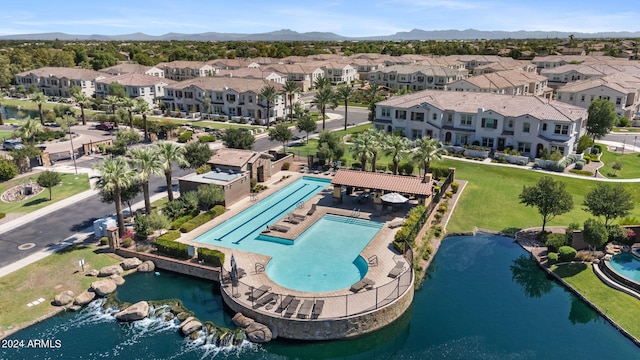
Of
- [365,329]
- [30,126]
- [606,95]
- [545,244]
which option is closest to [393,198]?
[545,244]

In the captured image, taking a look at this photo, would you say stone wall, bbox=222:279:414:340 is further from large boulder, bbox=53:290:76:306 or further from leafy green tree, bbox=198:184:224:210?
leafy green tree, bbox=198:184:224:210

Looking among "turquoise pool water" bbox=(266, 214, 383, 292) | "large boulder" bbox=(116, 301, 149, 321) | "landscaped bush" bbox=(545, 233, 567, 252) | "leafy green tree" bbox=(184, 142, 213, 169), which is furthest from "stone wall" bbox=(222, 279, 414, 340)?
"leafy green tree" bbox=(184, 142, 213, 169)

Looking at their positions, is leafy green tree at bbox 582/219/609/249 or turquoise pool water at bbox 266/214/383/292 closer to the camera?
turquoise pool water at bbox 266/214/383/292

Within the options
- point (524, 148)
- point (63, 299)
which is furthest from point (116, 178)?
point (524, 148)

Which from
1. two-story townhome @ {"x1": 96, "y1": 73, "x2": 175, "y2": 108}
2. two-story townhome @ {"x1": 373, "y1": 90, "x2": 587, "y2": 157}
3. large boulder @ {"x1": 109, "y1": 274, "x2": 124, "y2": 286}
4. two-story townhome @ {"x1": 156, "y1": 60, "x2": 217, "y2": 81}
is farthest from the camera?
two-story townhome @ {"x1": 156, "y1": 60, "x2": 217, "y2": 81}

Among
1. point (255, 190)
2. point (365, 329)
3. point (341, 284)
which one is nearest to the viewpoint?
point (365, 329)

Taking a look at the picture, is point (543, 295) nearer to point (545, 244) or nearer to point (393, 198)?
point (545, 244)
